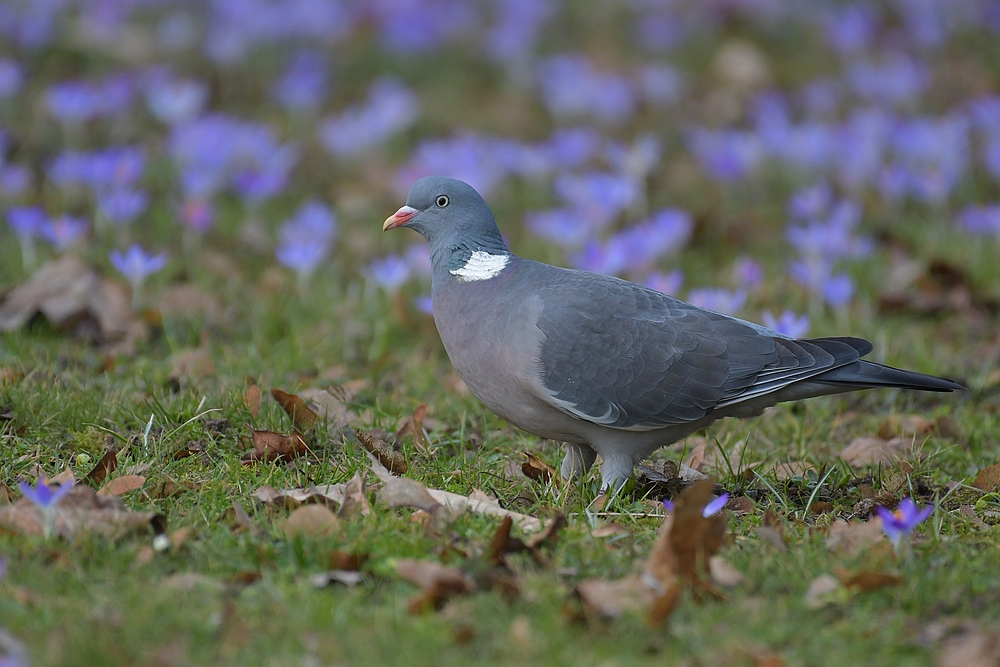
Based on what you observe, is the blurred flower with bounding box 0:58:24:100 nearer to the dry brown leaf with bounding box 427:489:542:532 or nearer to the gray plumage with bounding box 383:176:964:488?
the gray plumage with bounding box 383:176:964:488

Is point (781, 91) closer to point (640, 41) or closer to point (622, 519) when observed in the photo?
point (640, 41)

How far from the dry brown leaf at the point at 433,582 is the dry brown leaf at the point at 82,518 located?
2.23 ft

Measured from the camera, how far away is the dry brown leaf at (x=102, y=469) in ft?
10.8

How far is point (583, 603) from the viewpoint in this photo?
2.58 metres

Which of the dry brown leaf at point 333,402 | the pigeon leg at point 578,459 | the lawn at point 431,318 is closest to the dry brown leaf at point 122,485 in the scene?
the lawn at point 431,318

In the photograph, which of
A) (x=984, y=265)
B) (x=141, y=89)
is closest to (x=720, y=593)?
(x=984, y=265)

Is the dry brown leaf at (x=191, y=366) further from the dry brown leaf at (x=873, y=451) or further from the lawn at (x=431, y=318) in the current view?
the dry brown leaf at (x=873, y=451)

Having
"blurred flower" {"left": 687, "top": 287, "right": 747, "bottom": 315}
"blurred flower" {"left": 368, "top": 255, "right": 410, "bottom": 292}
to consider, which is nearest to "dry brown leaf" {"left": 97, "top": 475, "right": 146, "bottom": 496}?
"blurred flower" {"left": 368, "top": 255, "right": 410, "bottom": 292}

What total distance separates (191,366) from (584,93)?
3568 mm

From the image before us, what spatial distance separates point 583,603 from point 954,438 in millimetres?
2089

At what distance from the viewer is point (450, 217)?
379 centimetres

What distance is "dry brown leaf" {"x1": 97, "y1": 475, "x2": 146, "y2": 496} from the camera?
3.17 m

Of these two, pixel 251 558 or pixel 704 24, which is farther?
pixel 704 24

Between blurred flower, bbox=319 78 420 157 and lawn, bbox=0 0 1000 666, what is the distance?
22 millimetres
